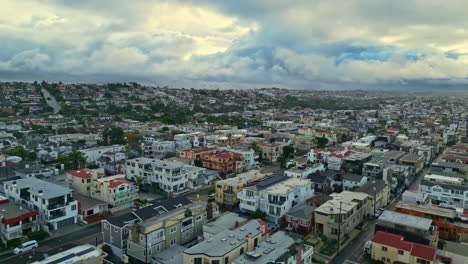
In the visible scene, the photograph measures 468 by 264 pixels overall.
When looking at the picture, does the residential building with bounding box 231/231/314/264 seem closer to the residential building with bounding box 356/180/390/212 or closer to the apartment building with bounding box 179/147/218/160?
A: the residential building with bounding box 356/180/390/212

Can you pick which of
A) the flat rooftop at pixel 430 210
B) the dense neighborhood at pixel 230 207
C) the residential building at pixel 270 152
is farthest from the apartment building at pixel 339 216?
the residential building at pixel 270 152

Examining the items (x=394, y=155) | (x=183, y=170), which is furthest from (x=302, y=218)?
(x=394, y=155)

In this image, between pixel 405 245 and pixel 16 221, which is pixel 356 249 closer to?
pixel 405 245

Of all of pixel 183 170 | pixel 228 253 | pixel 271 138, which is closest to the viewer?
pixel 228 253

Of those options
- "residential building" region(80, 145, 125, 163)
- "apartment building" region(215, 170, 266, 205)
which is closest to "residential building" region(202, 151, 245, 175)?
"apartment building" region(215, 170, 266, 205)

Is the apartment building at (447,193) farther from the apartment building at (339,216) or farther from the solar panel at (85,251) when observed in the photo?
the solar panel at (85,251)

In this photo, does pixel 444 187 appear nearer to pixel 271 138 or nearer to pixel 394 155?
pixel 394 155

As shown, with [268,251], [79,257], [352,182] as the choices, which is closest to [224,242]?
[268,251]
